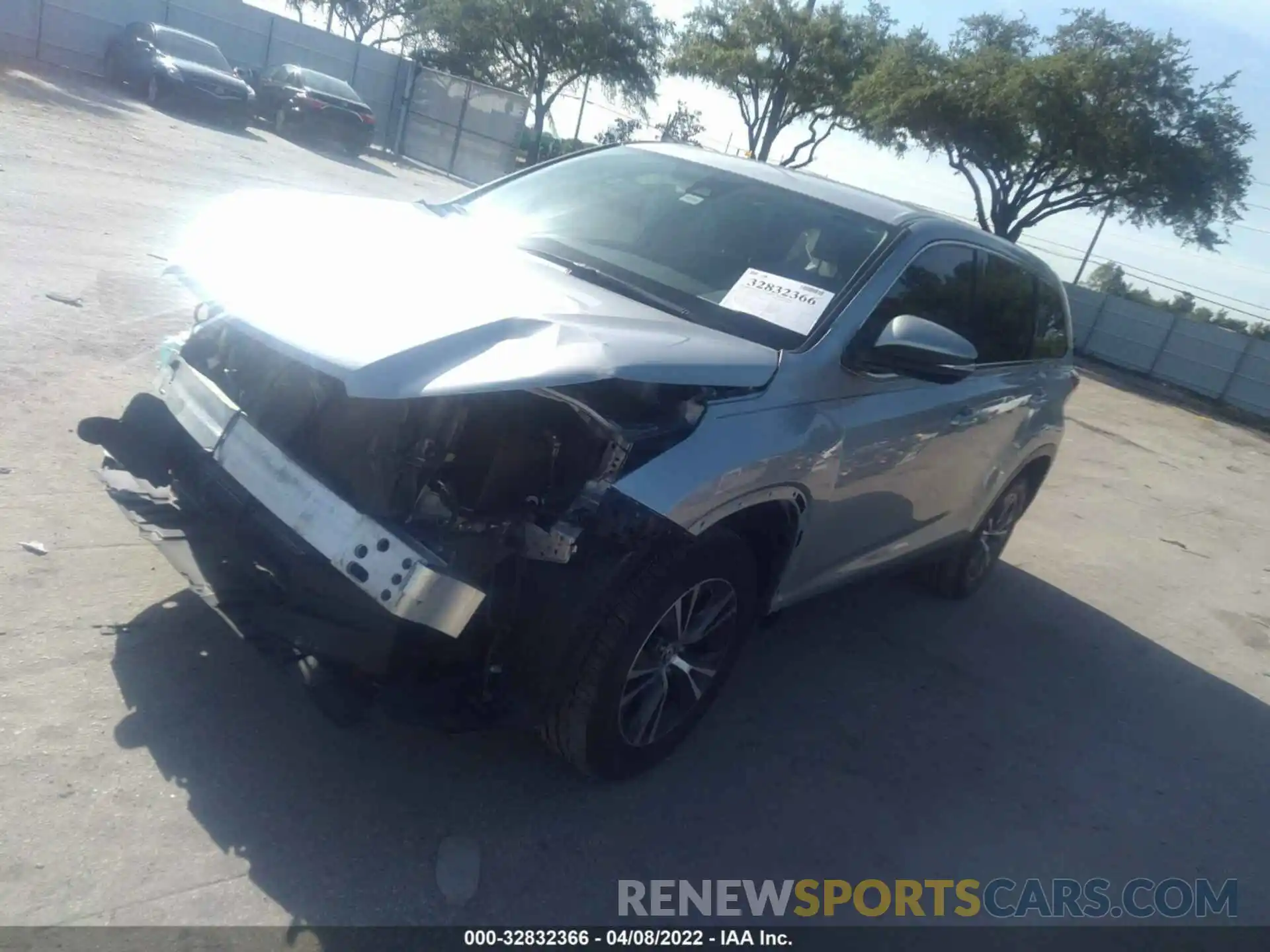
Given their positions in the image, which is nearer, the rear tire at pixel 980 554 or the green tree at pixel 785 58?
the rear tire at pixel 980 554

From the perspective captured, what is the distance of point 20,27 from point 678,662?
80.4 feet

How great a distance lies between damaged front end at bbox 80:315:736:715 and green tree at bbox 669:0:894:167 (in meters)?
28.4

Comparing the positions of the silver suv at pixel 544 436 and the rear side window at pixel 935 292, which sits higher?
the rear side window at pixel 935 292

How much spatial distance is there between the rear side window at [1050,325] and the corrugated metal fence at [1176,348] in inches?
856

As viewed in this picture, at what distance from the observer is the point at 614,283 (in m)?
3.94

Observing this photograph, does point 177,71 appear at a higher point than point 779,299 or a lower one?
lower

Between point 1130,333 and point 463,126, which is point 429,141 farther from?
point 1130,333

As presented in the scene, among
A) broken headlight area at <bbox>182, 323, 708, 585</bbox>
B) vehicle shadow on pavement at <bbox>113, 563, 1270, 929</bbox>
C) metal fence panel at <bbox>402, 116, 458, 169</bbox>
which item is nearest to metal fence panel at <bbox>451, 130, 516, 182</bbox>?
metal fence panel at <bbox>402, 116, 458, 169</bbox>

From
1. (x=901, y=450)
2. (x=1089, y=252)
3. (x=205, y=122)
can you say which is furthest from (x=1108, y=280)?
(x=901, y=450)

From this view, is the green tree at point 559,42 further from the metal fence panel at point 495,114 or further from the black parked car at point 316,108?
the black parked car at point 316,108

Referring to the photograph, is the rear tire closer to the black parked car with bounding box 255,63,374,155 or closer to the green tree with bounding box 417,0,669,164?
the black parked car with bounding box 255,63,374,155

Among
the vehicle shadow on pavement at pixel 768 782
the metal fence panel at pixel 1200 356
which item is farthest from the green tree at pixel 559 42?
the vehicle shadow on pavement at pixel 768 782

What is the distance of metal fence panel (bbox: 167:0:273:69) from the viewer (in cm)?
2694

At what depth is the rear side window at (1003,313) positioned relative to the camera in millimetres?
4988
